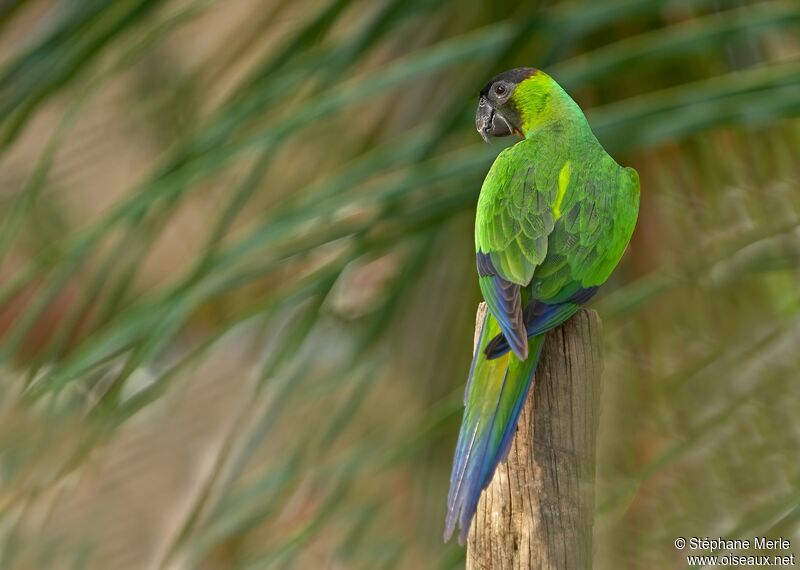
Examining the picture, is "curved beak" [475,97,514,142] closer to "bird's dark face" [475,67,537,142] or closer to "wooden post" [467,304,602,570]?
"bird's dark face" [475,67,537,142]

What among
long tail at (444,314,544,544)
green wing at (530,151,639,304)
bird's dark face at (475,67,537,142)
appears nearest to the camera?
long tail at (444,314,544,544)

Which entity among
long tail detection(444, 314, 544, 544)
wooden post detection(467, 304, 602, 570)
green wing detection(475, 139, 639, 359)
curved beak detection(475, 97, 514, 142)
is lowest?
wooden post detection(467, 304, 602, 570)

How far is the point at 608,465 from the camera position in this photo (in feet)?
3.87

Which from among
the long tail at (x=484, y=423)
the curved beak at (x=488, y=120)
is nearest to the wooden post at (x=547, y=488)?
the long tail at (x=484, y=423)

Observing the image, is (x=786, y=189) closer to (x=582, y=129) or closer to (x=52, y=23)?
(x=582, y=129)

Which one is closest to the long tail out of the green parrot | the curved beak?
the green parrot

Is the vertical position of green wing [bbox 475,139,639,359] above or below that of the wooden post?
above

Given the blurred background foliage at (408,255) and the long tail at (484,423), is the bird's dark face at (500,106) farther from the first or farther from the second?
the long tail at (484,423)

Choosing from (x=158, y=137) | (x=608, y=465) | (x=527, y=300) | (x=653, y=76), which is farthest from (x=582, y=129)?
(x=158, y=137)

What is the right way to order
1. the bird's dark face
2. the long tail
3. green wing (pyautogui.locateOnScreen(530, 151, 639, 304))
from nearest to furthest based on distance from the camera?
the long tail → green wing (pyautogui.locateOnScreen(530, 151, 639, 304)) → the bird's dark face

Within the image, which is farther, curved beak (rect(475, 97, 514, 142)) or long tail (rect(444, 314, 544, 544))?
curved beak (rect(475, 97, 514, 142))

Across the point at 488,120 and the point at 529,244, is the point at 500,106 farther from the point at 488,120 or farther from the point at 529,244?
the point at 529,244

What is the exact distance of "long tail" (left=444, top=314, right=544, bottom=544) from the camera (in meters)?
0.72

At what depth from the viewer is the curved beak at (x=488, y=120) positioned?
3.22 feet
